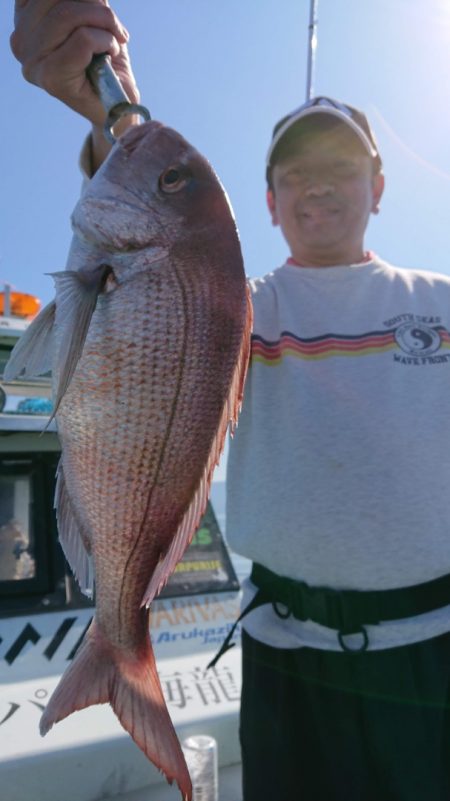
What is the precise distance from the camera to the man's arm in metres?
1.58

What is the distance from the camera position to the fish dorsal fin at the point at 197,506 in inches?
54.7

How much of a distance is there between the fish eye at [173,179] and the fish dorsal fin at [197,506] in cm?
51

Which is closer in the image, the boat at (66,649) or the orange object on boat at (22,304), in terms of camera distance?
the boat at (66,649)

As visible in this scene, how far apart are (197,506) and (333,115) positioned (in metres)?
1.78

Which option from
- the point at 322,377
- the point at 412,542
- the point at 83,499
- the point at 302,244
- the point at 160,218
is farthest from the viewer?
the point at 302,244

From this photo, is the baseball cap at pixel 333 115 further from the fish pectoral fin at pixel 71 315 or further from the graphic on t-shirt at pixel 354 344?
the fish pectoral fin at pixel 71 315

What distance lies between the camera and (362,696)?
184cm

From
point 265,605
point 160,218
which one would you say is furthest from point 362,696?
point 160,218

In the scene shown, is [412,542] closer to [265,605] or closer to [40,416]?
[265,605]

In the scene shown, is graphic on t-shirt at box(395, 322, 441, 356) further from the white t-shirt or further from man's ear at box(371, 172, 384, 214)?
man's ear at box(371, 172, 384, 214)

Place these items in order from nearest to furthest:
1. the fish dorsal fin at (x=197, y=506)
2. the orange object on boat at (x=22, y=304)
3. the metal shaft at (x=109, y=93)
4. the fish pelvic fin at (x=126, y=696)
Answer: the fish pelvic fin at (x=126, y=696)
the fish dorsal fin at (x=197, y=506)
the metal shaft at (x=109, y=93)
the orange object on boat at (x=22, y=304)

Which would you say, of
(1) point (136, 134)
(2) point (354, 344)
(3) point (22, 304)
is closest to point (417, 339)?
(2) point (354, 344)

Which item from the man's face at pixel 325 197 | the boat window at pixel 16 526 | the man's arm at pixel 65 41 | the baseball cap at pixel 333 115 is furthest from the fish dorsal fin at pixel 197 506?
the boat window at pixel 16 526

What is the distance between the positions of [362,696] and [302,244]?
1604 mm
